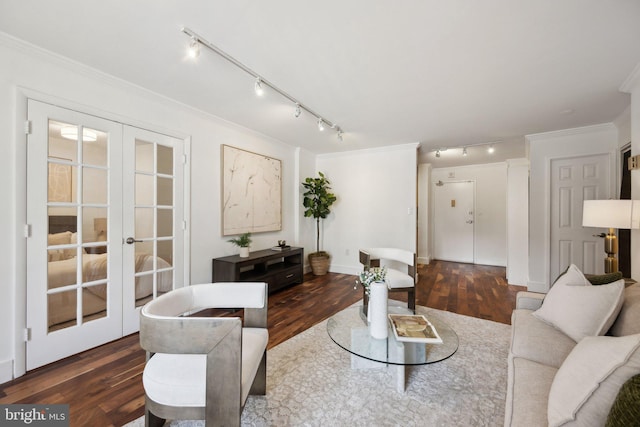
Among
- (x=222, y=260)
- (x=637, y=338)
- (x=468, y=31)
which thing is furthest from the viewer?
(x=222, y=260)

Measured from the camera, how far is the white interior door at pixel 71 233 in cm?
203

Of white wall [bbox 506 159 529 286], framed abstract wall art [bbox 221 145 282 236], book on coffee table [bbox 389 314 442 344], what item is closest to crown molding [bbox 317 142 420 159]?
framed abstract wall art [bbox 221 145 282 236]

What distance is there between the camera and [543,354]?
4.80 ft

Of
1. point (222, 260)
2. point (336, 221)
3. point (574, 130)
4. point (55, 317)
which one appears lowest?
point (55, 317)

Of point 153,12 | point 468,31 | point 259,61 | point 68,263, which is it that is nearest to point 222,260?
point 68,263

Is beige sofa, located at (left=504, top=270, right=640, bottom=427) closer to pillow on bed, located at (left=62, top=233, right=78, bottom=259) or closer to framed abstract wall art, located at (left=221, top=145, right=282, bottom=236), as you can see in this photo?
pillow on bed, located at (left=62, top=233, right=78, bottom=259)

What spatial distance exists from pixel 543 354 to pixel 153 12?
3.06 m

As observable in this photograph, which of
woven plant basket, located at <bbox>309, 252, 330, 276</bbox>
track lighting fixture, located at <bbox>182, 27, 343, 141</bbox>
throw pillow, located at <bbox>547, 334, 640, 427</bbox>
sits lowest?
woven plant basket, located at <bbox>309, 252, 330, 276</bbox>

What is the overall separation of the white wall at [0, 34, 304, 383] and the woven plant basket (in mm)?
1835

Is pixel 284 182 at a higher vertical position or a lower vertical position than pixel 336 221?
higher

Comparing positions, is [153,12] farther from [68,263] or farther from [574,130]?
[574,130]

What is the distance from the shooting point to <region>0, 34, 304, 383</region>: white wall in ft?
6.22

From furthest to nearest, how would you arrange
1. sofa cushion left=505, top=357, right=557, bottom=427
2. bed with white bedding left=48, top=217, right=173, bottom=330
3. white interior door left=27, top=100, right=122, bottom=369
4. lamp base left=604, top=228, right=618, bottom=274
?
1. lamp base left=604, top=228, right=618, bottom=274
2. bed with white bedding left=48, top=217, right=173, bottom=330
3. white interior door left=27, top=100, right=122, bottom=369
4. sofa cushion left=505, top=357, right=557, bottom=427

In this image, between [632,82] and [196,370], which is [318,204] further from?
[632,82]
